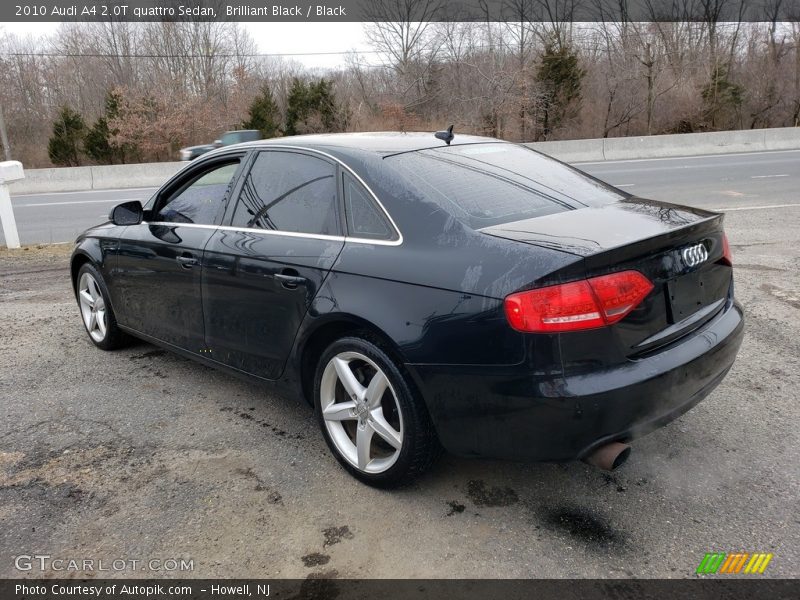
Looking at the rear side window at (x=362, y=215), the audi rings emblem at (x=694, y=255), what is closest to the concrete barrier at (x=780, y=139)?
the audi rings emblem at (x=694, y=255)

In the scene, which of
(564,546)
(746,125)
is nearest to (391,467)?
(564,546)

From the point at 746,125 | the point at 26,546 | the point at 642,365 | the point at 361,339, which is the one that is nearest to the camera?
the point at 642,365

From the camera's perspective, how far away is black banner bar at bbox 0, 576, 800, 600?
2.25m

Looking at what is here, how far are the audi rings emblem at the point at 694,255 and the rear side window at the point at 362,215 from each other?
1.22 meters

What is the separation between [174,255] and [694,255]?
288 cm

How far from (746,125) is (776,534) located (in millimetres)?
30541

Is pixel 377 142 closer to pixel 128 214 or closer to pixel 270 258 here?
pixel 270 258

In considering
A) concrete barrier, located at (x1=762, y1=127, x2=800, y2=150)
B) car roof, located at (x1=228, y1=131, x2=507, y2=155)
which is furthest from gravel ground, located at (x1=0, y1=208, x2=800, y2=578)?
concrete barrier, located at (x1=762, y1=127, x2=800, y2=150)

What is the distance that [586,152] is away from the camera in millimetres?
21984

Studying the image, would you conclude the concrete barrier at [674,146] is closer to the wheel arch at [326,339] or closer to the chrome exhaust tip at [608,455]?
the wheel arch at [326,339]

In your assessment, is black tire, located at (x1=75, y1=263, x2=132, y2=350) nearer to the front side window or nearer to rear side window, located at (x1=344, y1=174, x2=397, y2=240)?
the front side window

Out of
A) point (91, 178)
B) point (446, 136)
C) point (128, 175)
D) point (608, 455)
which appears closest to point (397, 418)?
point (608, 455)

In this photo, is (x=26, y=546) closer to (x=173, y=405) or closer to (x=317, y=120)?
(x=173, y=405)

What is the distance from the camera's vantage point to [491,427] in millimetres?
2484
